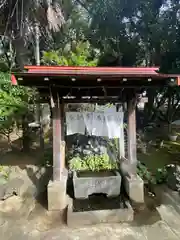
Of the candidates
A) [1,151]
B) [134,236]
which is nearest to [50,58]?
[1,151]

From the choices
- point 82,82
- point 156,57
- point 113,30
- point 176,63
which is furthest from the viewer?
point 113,30

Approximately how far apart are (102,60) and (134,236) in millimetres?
9399

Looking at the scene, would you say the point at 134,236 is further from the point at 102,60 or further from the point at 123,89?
the point at 102,60

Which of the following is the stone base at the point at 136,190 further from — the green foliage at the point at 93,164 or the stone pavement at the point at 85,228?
the green foliage at the point at 93,164

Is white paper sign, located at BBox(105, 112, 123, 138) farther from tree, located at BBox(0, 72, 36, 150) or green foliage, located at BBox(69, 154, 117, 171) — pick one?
tree, located at BBox(0, 72, 36, 150)

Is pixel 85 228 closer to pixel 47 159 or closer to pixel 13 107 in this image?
pixel 47 159

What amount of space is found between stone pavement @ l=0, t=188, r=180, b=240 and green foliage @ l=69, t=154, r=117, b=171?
3.81ft

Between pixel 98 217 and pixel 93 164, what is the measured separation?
4.27ft

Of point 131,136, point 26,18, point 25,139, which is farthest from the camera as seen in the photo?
point 25,139

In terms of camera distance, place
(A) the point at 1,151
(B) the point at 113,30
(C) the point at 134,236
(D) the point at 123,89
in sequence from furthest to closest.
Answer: (B) the point at 113,30
(A) the point at 1,151
(D) the point at 123,89
(C) the point at 134,236

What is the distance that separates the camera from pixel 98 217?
12.4 feet

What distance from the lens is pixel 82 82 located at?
4051 millimetres

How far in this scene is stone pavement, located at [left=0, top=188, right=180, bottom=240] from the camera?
334 centimetres

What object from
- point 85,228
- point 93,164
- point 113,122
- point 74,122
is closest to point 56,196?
point 85,228
